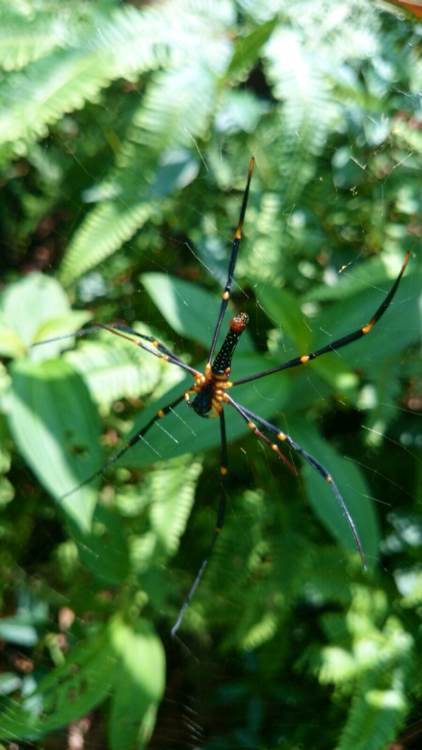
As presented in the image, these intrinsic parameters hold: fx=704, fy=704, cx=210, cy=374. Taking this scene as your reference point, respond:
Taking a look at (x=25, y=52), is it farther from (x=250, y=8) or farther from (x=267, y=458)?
(x=267, y=458)

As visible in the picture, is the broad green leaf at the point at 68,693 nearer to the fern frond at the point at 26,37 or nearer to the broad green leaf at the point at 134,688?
the broad green leaf at the point at 134,688

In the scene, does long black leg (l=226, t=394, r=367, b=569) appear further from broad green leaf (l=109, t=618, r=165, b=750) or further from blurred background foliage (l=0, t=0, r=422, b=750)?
broad green leaf (l=109, t=618, r=165, b=750)

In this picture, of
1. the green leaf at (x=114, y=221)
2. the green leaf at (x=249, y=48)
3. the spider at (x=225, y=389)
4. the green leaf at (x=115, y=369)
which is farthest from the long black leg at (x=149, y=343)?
the green leaf at (x=249, y=48)

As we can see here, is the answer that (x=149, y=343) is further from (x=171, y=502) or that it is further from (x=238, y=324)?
(x=171, y=502)

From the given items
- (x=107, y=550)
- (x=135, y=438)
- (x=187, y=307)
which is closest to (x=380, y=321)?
(x=187, y=307)

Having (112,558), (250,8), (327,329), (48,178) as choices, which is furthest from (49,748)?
(250,8)

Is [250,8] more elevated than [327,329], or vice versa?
[250,8]

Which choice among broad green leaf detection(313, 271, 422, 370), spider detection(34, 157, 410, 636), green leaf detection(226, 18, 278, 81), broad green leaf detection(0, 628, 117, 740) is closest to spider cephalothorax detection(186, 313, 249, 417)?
spider detection(34, 157, 410, 636)
